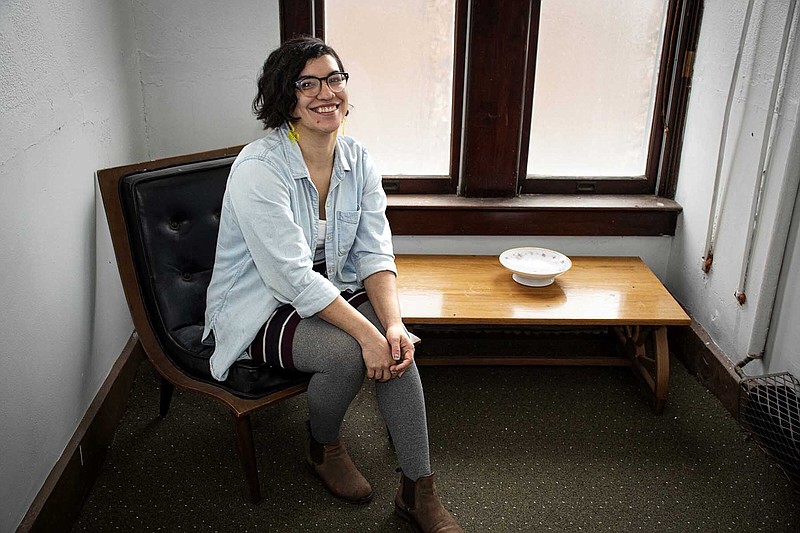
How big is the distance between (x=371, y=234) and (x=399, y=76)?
2.69ft

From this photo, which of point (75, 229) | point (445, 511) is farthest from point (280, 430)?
point (75, 229)

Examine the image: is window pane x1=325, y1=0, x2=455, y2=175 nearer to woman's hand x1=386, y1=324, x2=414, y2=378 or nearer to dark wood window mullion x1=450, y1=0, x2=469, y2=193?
dark wood window mullion x1=450, y1=0, x2=469, y2=193

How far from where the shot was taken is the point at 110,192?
6.77 feet

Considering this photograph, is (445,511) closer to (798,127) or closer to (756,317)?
(756,317)

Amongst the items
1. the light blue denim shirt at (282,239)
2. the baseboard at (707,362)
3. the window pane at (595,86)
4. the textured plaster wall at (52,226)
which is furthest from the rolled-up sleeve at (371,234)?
the baseboard at (707,362)

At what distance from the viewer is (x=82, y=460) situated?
6.37 feet

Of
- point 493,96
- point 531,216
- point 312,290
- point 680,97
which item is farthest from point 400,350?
point 680,97

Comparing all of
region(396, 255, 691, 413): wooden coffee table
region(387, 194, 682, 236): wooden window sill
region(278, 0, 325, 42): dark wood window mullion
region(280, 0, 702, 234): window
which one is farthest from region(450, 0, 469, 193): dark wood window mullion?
region(278, 0, 325, 42): dark wood window mullion

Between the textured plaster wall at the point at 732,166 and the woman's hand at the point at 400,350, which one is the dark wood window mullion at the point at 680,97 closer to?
the textured plaster wall at the point at 732,166

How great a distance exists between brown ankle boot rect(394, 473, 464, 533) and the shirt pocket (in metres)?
0.62

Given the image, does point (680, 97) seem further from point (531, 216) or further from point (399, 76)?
point (399, 76)

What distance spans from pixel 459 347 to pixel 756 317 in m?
1.01

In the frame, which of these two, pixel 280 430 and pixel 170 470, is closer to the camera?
pixel 170 470

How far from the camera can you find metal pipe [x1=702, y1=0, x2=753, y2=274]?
221cm
